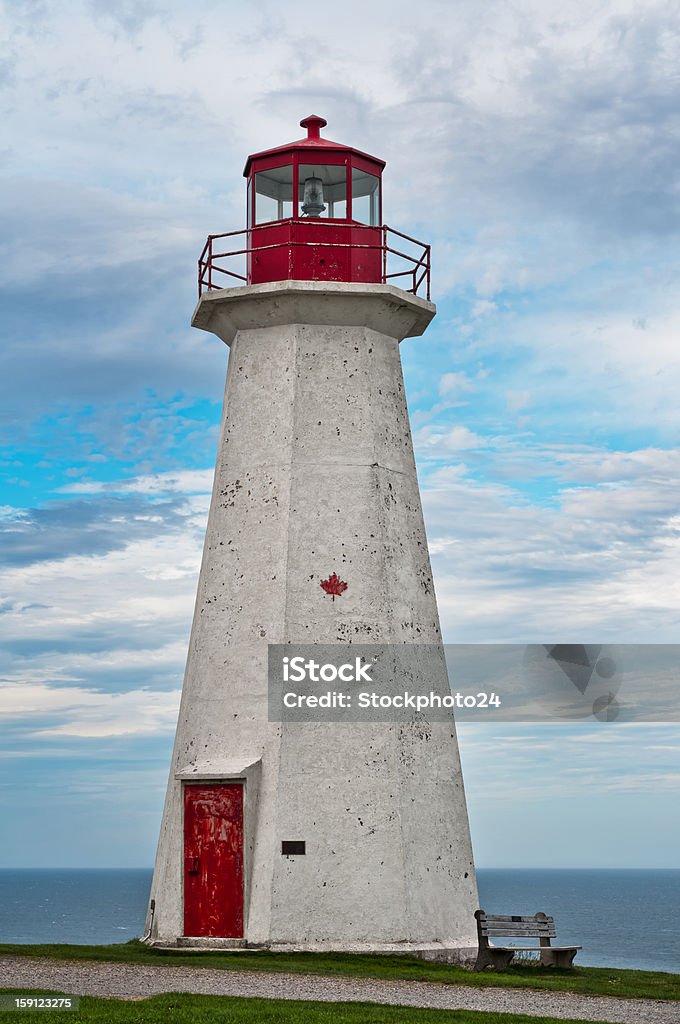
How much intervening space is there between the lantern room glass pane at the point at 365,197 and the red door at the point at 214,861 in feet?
26.6

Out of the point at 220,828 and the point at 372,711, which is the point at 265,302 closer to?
the point at 372,711

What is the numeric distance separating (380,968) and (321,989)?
222cm

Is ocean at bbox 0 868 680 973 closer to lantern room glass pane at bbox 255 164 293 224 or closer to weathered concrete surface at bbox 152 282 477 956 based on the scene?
weathered concrete surface at bbox 152 282 477 956

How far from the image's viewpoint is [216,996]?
12164 millimetres

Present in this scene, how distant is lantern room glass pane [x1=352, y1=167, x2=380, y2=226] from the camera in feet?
60.1

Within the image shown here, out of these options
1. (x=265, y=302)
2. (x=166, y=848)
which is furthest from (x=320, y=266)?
(x=166, y=848)

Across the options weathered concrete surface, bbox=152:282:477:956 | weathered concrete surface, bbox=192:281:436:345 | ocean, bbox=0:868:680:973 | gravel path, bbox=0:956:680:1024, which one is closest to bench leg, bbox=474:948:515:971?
weathered concrete surface, bbox=152:282:477:956

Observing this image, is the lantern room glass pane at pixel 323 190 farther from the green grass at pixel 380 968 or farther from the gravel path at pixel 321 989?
the gravel path at pixel 321 989

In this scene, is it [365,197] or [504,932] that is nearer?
[504,932]

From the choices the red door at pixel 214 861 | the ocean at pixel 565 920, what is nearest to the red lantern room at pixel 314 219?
Answer: the red door at pixel 214 861

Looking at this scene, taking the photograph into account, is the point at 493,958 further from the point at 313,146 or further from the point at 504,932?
the point at 313,146

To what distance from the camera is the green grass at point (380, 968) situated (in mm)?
14289

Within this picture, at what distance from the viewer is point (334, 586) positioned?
17.0 meters

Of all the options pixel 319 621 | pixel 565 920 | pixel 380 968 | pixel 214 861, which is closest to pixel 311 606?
pixel 319 621
